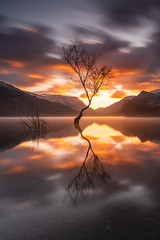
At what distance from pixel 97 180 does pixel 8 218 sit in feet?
9.65

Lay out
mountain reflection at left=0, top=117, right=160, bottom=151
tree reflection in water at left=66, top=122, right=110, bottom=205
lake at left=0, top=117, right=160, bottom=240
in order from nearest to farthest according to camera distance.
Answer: lake at left=0, top=117, right=160, bottom=240 → tree reflection in water at left=66, top=122, right=110, bottom=205 → mountain reflection at left=0, top=117, right=160, bottom=151

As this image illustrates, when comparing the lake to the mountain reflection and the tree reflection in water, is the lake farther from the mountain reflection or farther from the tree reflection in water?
the mountain reflection

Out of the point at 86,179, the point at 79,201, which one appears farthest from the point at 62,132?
the point at 79,201

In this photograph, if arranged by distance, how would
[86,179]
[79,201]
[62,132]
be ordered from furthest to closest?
[62,132] < [86,179] < [79,201]

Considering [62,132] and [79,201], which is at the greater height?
[62,132]

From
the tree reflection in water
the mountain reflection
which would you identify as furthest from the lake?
the mountain reflection

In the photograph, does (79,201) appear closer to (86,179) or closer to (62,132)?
(86,179)

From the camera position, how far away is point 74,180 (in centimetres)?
577

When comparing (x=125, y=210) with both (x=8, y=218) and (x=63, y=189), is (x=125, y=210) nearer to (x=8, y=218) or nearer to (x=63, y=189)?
(x=63, y=189)

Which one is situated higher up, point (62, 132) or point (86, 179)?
point (62, 132)

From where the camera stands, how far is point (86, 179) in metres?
5.84

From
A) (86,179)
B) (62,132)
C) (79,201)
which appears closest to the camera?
→ (79,201)

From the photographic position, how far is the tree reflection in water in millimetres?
4672

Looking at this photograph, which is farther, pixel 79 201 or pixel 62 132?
pixel 62 132
